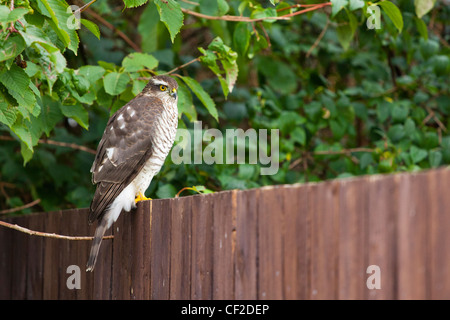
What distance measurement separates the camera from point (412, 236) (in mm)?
1432

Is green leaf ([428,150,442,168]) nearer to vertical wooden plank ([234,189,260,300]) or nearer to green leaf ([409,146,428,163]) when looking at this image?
green leaf ([409,146,428,163])

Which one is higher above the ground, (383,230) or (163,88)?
(163,88)

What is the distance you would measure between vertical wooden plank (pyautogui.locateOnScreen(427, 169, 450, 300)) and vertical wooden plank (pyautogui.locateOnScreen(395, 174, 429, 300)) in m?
0.02

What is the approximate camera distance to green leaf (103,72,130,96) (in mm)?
3268

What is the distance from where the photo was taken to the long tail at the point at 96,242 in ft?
10.1

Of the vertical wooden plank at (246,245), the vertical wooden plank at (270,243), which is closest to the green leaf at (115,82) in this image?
the vertical wooden plank at (246,245)

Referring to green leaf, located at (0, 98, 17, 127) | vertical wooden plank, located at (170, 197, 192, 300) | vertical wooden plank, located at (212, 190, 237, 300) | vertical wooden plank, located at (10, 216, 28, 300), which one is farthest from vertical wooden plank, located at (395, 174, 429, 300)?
vertical wooden plank, located at (10, 216, 28, 300)

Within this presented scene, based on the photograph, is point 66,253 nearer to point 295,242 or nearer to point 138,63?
point 138,63

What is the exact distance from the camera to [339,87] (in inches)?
222

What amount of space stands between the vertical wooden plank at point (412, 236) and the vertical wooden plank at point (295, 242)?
33 cm

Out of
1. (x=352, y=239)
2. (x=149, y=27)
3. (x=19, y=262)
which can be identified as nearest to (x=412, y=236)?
(x=352, y=239)

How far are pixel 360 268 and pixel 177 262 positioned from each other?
1069 millimetres

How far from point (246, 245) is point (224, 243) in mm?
153

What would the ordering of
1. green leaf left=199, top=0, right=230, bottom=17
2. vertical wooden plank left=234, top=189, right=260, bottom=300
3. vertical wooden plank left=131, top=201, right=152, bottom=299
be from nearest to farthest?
vertical wooden plank left=234, top=189, right=260, bottom=300 < vertical wooden plank left=131, top=201, right=152, bottom=299 < green leaf left=199, top=0, right=230, bottom=17
